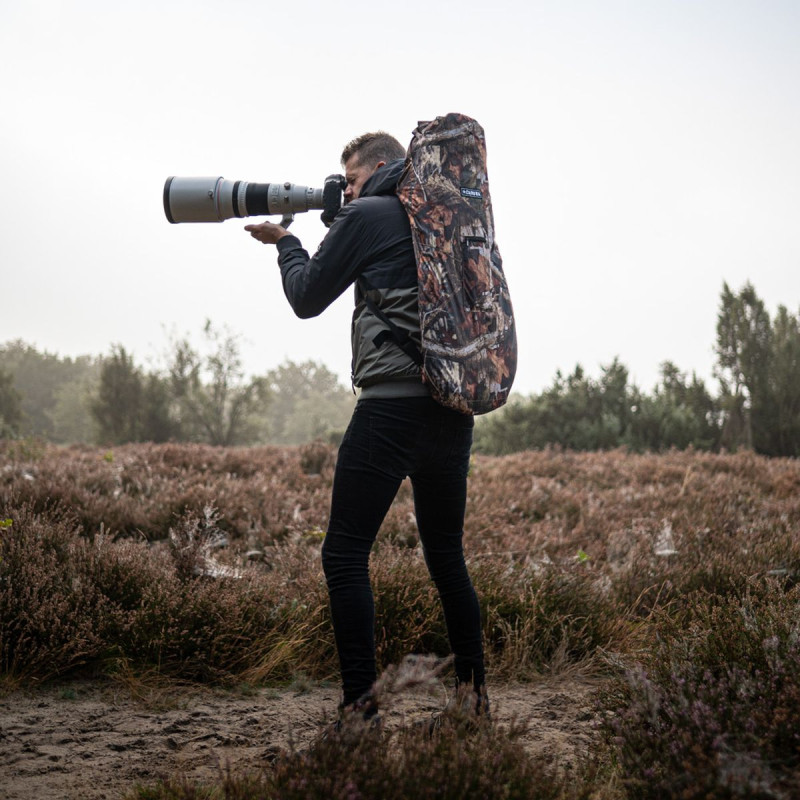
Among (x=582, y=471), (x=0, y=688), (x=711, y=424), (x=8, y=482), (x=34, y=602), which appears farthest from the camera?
(x=711, y=424)

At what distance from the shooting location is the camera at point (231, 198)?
262 cm

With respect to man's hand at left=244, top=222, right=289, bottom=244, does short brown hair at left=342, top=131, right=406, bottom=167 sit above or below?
above

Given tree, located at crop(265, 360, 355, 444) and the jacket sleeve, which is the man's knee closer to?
the jacket sleeve

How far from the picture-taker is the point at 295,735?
8.65 feet

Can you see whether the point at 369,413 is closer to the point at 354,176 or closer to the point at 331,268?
the point at 331,268

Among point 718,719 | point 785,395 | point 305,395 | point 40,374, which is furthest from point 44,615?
point 305,395

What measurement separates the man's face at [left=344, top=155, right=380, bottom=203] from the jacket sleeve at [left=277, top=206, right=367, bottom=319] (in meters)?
0.35

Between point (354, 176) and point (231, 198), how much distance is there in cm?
48

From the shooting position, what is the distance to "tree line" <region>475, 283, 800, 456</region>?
44.0 ft

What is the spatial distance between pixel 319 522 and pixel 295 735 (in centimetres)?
260

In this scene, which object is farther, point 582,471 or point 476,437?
point 476,437

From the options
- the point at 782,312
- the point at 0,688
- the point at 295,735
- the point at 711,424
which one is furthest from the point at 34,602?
the point at 782,312

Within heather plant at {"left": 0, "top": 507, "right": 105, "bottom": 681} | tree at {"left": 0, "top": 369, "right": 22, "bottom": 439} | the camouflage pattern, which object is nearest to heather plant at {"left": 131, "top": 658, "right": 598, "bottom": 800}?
the camouflage pattern

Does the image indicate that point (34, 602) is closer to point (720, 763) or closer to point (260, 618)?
point (260, 618)
